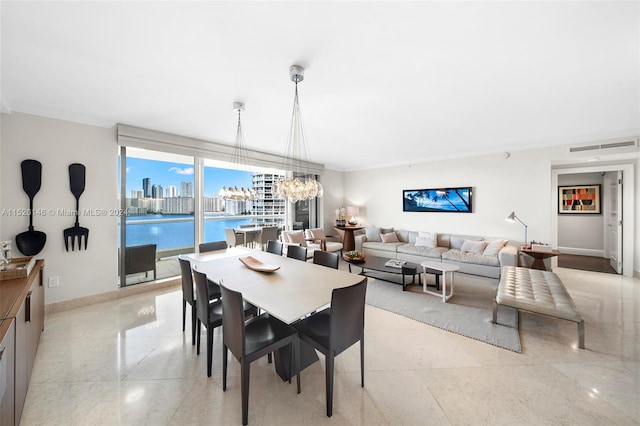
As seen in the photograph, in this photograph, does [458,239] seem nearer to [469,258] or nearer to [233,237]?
[469,258]

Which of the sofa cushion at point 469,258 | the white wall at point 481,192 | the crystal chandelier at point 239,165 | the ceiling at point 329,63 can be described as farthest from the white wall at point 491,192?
the crystal chandelier at point 239,165

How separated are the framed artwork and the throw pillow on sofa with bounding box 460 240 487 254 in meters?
3.27

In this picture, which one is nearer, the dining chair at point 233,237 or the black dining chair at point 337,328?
the black dining chair at point 337,328

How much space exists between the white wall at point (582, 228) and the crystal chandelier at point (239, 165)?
7521 mm

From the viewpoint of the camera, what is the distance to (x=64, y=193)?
2959 mm

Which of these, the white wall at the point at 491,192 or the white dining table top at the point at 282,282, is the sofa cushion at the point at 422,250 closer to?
the white wall at the point at 491,192

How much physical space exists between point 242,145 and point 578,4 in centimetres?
432

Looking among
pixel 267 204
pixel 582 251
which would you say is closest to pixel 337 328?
pixel 267 204

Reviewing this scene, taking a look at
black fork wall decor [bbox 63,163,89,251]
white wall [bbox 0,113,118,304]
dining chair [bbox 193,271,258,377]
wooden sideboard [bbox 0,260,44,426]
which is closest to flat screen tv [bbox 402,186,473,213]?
dining chair [bbox 193,271,258,377]

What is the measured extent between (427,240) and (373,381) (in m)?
4.05

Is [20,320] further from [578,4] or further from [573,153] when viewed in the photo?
[573,153]

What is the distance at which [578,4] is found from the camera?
1.40 meters

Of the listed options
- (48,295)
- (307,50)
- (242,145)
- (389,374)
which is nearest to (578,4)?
(307,50)

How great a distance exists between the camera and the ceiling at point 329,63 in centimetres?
146
